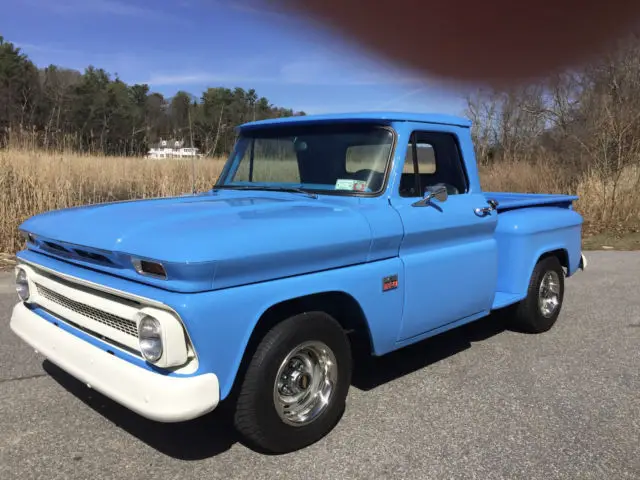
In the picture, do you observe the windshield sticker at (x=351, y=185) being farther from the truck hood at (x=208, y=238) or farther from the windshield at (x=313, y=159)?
the truck hood at (x=208, y=238)

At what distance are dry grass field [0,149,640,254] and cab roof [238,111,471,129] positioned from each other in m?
5.35

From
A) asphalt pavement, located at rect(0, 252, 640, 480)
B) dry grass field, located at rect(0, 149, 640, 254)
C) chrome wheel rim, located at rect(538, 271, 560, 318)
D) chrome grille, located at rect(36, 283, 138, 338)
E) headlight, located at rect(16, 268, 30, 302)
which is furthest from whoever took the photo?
dry grass field, located at rect(0, 149, 640, 254)

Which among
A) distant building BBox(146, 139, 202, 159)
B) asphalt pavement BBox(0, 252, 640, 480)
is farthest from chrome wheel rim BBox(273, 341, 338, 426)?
distant building BBox(146, 139, 202, 159)

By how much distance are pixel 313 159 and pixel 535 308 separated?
2336 mm

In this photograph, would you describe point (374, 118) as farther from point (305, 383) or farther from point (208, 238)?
point (305, 383)

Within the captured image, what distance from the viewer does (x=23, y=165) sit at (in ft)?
26.1

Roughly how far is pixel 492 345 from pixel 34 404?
3.31m

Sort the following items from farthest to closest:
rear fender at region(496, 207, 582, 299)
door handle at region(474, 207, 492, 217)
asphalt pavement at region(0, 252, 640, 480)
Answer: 1. rear fender at region(496, 207, 582, 299)
2. door handle at region(474, 207, 492, 217)
3. asphalt pavement at region(0, 252, 640, 480)

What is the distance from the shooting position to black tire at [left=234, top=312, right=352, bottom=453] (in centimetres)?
242

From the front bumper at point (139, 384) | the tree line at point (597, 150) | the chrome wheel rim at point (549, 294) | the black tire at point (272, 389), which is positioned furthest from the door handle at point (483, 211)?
the tree line at point (597, 150)

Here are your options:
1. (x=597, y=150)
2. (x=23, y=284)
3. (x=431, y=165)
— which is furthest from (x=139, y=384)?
(x=597, y=150)

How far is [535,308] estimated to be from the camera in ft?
14.5

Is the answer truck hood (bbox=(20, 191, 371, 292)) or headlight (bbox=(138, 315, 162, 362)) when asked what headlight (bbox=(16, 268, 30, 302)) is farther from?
headlight (bbox=(138, 315, 162, 362))

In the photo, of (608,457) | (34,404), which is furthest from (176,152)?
(608,457)
